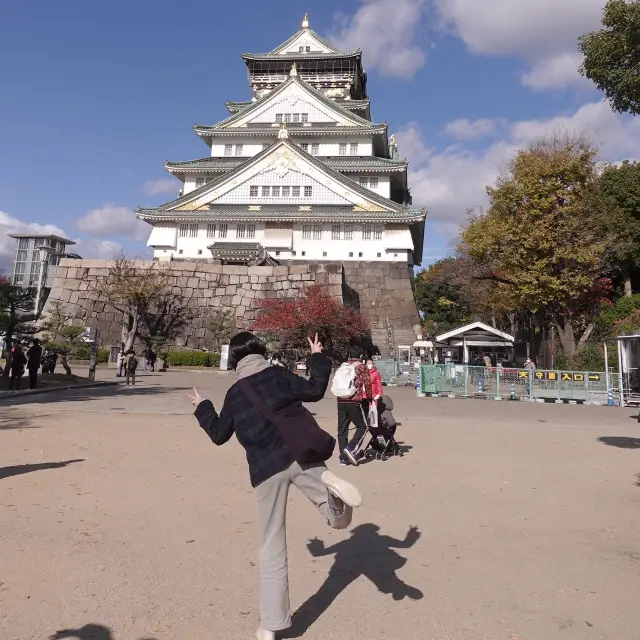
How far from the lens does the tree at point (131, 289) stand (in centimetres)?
3120

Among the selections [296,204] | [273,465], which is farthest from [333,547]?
[296,204]

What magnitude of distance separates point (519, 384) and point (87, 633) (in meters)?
17.4

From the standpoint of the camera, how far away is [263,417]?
2.94m

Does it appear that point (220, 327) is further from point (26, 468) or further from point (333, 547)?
point (333, 547)

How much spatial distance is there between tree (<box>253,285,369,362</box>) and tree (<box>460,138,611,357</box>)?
334 inches

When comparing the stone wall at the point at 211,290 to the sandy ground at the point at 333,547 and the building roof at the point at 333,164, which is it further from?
the sandy ground at the point at 333,547

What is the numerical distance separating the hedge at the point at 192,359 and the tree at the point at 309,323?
3355 millimetres

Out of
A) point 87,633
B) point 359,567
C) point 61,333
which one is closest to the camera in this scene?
point 87,633

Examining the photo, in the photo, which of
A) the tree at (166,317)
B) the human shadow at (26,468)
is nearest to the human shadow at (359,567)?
the human shadow at (26,468)

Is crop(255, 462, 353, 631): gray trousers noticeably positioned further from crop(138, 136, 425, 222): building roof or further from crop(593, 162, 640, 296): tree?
crop(138, 136, 425, 222): building roof

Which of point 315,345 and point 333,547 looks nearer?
point 315,345

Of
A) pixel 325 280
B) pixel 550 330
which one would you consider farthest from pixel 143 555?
pixel 325 280

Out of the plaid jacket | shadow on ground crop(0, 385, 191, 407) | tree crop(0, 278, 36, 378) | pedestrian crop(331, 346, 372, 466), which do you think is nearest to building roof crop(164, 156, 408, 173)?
tree crop(0, 278, 36, 378)

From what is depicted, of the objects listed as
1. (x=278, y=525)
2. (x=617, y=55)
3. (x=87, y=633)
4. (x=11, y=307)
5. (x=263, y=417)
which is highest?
(x=617, y=55)
